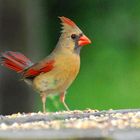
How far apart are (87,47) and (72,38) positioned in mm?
4299

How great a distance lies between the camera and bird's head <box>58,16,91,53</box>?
5.07m

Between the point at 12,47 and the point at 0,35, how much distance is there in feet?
0.62

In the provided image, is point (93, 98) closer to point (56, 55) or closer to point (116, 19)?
point (116, 19)

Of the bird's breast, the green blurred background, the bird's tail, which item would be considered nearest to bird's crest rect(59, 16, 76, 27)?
the bird's breast

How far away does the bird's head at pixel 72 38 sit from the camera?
5074 mm

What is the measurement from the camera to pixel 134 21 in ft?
29.2

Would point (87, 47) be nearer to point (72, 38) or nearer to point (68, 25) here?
point (72, 38)

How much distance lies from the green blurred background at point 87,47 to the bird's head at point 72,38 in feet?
6.82

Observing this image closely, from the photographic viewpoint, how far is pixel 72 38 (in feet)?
17.1

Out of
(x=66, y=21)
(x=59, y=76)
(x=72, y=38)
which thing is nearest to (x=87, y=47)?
(x=72, y=38)

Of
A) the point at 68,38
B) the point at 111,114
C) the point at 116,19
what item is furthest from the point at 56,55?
the point at 116,19

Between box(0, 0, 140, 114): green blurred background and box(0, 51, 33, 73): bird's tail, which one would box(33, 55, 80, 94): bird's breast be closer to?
box(0, 51, 33, 73): bird's tail

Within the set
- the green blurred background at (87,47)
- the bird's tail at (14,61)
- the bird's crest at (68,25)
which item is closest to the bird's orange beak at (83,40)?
the bird's crest at (68,25)

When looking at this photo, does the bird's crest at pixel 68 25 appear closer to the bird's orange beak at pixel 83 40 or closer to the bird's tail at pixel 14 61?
the bird's orange beak at pixel 83 40
